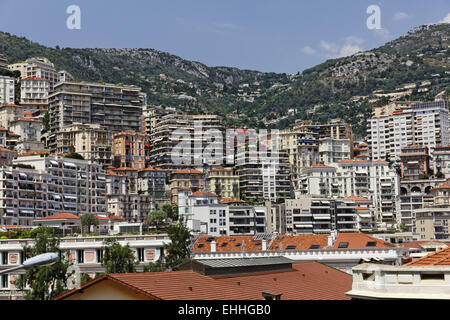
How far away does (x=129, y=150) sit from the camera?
600ft

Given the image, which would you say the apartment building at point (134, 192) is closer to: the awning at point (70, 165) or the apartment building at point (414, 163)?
the awning at point (70, 165)

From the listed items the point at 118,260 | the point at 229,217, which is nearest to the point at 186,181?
the point at 229,217

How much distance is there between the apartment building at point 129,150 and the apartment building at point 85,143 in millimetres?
4081

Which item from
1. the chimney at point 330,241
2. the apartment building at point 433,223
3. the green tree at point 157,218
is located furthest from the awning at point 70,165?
the chimney at point 330,241

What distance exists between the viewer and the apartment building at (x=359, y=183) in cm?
17588

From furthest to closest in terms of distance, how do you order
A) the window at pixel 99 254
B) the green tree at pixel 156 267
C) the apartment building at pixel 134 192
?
the apartment building at pixel 134 192
the window at pixel 99 254
the green tree at pixel 156 267

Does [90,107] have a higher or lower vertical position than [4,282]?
higher

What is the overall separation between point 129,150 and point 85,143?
13370 millimetres

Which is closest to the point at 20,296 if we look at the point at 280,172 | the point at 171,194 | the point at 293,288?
the point at 293,288

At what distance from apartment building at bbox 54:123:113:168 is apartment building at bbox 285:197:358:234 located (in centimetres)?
5212

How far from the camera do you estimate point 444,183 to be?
557ft

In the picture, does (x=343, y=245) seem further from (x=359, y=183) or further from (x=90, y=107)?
(x=90, y=107)

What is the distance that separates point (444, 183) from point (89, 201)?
86905 millimetres
